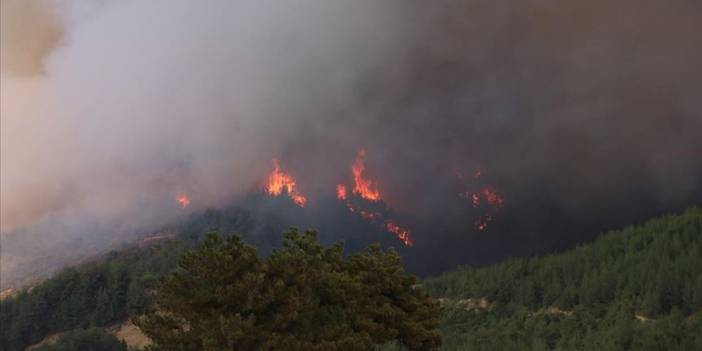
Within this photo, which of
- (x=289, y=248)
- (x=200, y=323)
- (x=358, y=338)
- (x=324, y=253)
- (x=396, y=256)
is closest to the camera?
(x=200, y=323)

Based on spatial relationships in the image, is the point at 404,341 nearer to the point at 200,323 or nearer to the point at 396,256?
the point at 396,256

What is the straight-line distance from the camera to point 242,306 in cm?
4803

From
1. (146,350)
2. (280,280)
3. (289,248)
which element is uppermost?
(289,248)

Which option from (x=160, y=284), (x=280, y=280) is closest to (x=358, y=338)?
(x=280, y=280)

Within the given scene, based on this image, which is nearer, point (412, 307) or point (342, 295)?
point (342, 295)

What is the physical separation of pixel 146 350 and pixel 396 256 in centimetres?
2469

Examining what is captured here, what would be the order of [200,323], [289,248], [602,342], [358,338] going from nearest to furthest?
1. [200,323]
2. [358,338]
3. [289,248]
4. [602,342]

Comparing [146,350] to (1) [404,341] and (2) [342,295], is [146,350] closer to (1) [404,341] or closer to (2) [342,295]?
(2) [342,295]

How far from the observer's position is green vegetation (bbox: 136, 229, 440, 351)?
46.9 m

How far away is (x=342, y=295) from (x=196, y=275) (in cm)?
1139

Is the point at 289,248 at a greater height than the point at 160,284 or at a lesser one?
greater

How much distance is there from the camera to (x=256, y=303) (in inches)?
1868

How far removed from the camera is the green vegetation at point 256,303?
1848 inches

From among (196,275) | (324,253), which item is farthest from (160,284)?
(324,253)
